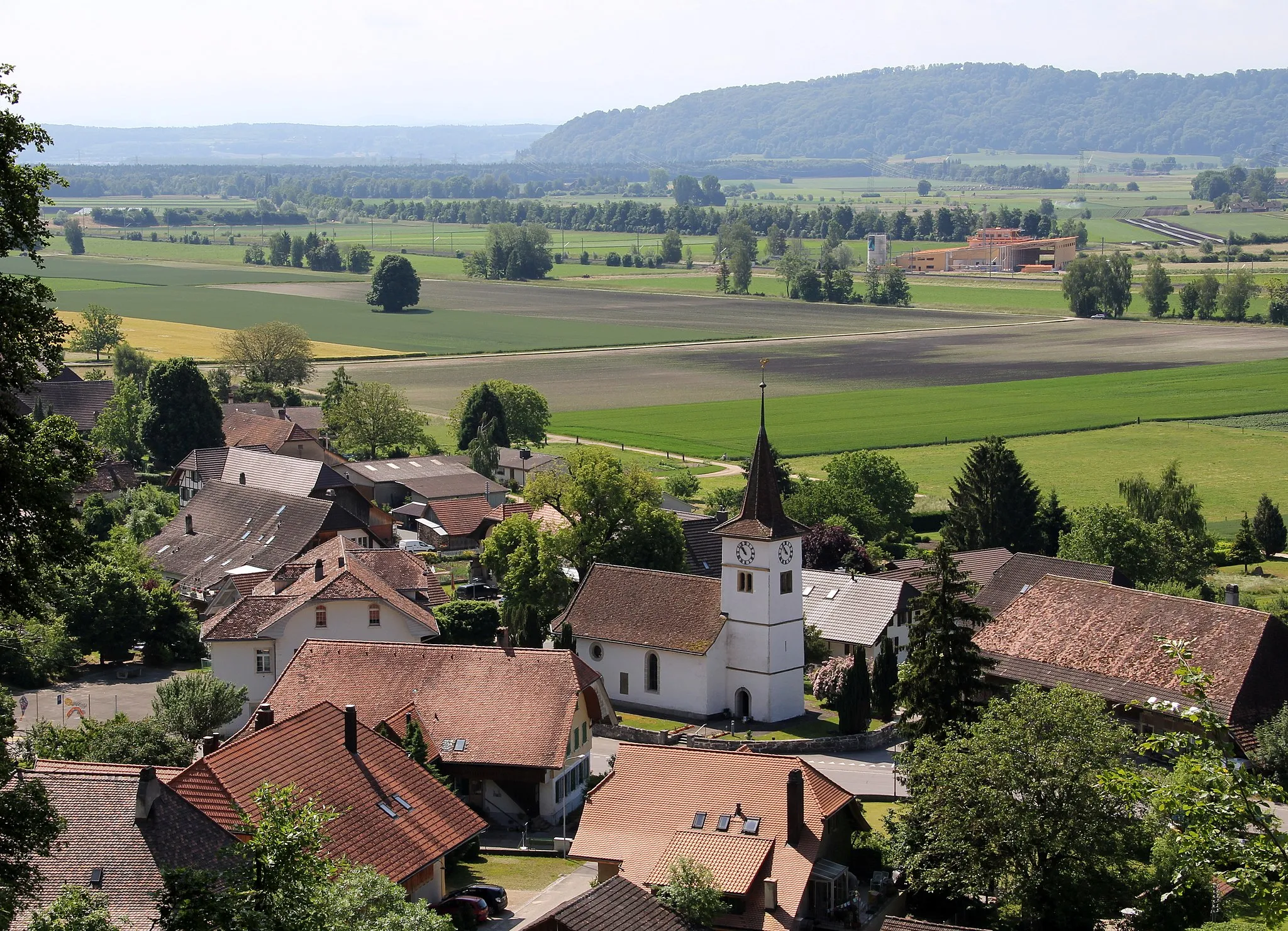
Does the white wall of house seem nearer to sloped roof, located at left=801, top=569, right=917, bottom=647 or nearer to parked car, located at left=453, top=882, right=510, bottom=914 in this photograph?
sloped roof, located at left=801, top=569, right=917, bottom=647

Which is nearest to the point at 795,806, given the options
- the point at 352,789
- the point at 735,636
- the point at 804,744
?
the point at 352,789

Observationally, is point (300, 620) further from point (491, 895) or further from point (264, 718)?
point (491, 895)

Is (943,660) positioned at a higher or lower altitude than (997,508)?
higher

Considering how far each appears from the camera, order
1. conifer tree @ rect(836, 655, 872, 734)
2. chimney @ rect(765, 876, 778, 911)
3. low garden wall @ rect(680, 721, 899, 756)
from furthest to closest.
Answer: conifer tree @ rect(836, 655, 872, 734) → low garden wall @ rect(680, 721, 899, 756) → chimney @ rect(765, 876, 778, 911)

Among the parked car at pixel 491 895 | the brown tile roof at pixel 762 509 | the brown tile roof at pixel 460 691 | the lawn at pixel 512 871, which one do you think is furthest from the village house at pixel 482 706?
the brown tile roof at pixel 762 509

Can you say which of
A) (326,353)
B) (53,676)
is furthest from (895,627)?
(326,353)

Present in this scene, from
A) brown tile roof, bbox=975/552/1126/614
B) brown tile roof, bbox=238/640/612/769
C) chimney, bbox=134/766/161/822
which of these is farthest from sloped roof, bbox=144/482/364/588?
chimney, bbox=134/766/161/822

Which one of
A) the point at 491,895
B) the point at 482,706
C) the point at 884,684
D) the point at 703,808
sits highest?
the point at 703,808

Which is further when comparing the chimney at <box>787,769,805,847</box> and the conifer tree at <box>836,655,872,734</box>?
the conifer tree at <box>836,655,872,734</box>
